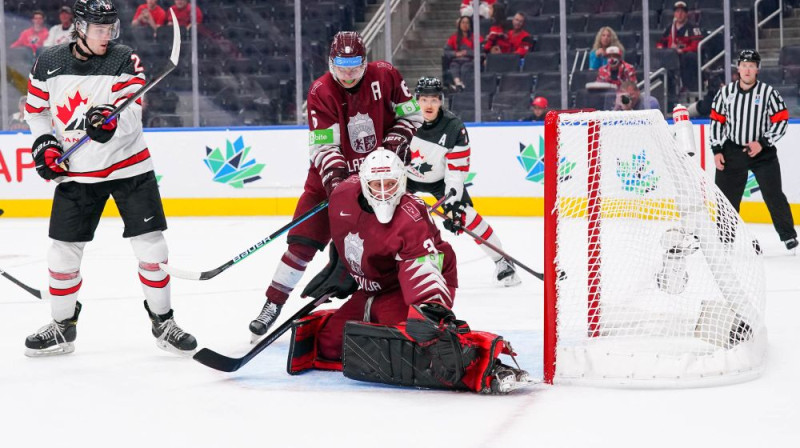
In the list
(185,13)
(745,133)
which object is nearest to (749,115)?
(745,133)

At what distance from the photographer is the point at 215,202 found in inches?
350

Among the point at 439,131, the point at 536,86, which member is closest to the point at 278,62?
the point at 536,86

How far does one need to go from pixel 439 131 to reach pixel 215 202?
13.2ft

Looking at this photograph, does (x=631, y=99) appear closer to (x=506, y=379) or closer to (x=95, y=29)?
(x=95, y=29)

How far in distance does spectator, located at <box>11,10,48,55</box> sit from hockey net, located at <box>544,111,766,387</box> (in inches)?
255

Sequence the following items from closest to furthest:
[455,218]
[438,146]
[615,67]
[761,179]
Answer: [455,218] → [438,146] → [761,179] → [615,67]

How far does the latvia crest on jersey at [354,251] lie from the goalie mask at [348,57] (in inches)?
27.0

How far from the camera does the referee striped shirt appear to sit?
587cm

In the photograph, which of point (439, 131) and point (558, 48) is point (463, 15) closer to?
point (558, 48)

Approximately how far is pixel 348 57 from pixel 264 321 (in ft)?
3.18

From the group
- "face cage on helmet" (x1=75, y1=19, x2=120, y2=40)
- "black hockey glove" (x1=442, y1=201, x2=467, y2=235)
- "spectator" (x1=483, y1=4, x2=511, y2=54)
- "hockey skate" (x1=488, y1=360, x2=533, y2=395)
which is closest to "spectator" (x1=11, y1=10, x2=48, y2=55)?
"spectator" (x1=483, y1=4, x2=511, y2=54)

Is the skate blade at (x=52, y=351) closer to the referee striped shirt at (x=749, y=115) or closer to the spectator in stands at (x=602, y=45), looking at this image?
the referee striped shirt at (x=749, y=115)

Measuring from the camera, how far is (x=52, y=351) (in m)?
3.70

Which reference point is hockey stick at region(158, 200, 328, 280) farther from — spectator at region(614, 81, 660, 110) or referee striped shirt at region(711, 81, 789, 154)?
spectator at region(614, 81, 660, 110)
